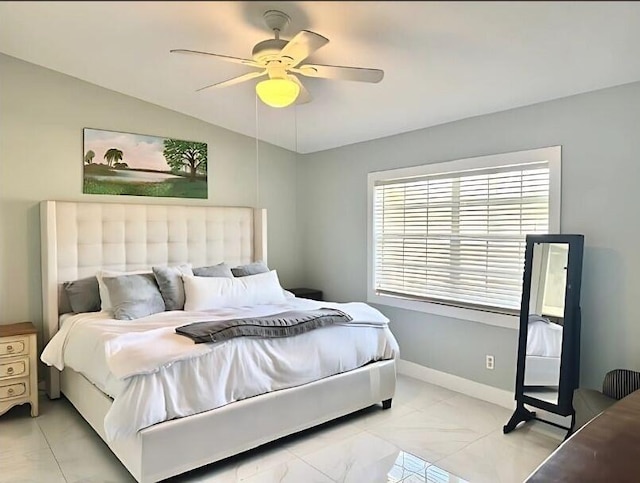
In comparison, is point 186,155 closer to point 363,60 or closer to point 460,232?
point 363,60

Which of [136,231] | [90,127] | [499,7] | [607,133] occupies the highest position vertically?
[90,127]

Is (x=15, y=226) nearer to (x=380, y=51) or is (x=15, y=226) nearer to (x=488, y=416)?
(x=380, y=51)

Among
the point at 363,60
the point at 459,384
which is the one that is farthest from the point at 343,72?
the point at 459,384

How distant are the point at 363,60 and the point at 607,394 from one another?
8.24 feet

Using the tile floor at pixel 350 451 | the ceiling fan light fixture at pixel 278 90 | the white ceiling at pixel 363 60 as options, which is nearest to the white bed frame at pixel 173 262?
the tile floor at pixel 350 451

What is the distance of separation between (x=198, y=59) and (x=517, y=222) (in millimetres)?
2641

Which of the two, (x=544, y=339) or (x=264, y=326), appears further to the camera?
(x=544, y=339)

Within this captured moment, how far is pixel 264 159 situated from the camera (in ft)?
17.3

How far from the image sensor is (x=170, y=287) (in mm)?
3793

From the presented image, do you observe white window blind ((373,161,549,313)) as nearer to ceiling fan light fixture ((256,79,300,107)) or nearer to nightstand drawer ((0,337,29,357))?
ceiling fan light fixture ((256,79,300,107))

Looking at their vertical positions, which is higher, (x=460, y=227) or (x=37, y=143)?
(x=37, y=143)

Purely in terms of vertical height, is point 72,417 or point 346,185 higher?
point 346,185

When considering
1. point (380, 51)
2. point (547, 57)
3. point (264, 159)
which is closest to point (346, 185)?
point (264, 159)

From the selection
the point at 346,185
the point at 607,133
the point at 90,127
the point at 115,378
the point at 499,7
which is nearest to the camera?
the point at 499,7
